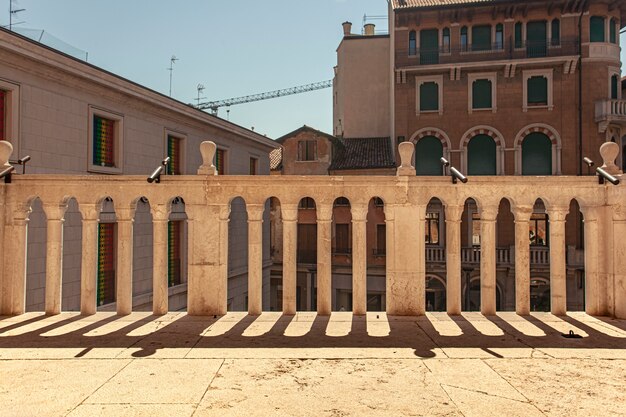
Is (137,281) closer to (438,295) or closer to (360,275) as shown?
(360,275)

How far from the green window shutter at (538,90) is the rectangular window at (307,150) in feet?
52.1

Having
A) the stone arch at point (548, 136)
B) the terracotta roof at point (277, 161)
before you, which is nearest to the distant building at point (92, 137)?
the terracotta roof at point (277, 161)

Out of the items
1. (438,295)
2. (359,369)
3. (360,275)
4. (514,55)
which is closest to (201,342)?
(359,369)

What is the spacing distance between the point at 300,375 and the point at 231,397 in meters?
0.96

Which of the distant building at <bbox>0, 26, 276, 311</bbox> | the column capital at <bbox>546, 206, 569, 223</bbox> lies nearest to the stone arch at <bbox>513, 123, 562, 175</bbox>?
the distant building at <bbox>0, 26, 276, 311</bbox>

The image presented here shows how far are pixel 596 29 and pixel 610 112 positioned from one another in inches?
245

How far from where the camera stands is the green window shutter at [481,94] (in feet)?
109

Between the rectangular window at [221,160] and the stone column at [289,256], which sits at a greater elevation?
the rectangular window at [221,160]

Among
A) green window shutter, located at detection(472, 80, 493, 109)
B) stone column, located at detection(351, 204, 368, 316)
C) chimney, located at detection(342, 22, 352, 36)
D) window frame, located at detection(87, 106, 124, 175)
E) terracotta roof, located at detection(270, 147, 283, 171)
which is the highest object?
chimney, located at detection(342, 22, 352, 36)

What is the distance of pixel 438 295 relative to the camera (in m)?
32.8

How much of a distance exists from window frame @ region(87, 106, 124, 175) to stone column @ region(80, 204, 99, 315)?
10107mm

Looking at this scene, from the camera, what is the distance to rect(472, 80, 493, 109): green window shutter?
109 feet

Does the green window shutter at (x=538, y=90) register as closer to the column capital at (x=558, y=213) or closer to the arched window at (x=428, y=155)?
the arched window at (x=428, y=155)

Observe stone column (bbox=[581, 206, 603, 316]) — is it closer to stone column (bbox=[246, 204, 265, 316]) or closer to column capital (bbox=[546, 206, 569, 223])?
column capital (bbox=[546, 206, 569, 223])
